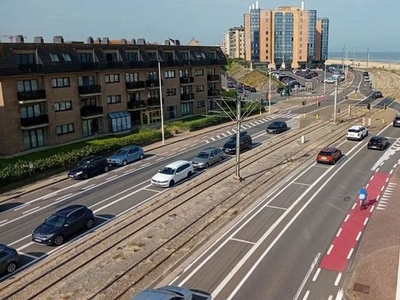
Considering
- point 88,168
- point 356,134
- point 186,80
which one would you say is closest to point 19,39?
point 88,168

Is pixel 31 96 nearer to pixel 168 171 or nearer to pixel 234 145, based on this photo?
pixel 168 171

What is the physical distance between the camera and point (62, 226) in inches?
943

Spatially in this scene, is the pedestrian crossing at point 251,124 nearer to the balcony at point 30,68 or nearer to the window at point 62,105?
the window at point 62,105

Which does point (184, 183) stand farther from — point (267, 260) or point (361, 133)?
point (361, 133)

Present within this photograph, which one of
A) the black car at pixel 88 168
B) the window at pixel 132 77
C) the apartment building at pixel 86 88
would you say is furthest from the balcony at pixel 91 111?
the black car at pixel 88 168

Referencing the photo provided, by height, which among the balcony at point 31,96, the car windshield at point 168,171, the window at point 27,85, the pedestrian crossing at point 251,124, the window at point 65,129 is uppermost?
the window at point 27,85

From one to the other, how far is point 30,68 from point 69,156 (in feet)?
38.7

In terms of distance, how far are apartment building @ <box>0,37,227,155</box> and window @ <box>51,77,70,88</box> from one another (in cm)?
2

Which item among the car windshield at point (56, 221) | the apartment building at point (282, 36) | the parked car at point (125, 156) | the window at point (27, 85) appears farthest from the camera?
the apartment building at point (282, 36)

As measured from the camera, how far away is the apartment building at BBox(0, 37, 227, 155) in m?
43.2

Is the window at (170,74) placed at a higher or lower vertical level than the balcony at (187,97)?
higher

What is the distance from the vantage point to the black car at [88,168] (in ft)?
120

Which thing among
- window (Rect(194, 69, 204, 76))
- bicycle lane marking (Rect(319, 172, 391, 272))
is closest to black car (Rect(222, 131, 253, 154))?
bicycle lane marking (Rect(319, 172, 391, 272))

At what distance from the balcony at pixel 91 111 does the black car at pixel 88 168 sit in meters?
12.8
